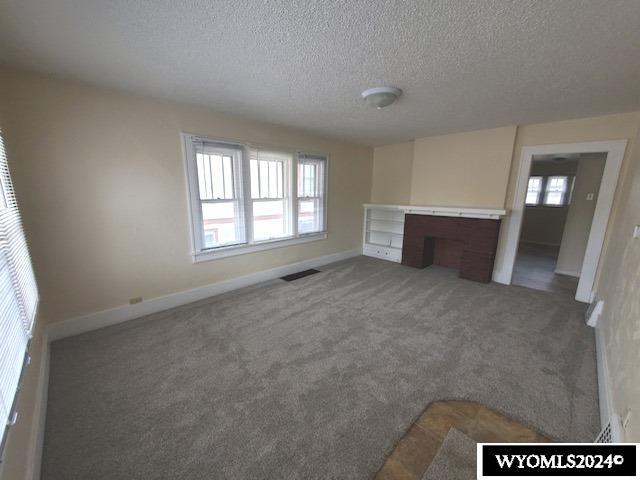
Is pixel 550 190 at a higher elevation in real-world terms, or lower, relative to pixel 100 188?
higher

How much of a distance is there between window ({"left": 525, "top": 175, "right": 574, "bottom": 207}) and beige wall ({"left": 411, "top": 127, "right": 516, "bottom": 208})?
397 centimetres

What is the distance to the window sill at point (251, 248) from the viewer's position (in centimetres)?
328

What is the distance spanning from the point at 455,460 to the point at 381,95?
2766 millimetres

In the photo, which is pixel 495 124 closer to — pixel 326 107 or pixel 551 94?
pixel 551 94

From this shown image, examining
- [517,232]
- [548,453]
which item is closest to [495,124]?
[517,232]

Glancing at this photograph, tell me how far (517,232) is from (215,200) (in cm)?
435

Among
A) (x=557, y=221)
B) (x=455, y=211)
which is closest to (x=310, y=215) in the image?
(x=455, y=211)

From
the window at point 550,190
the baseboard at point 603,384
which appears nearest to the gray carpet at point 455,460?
the baseboard at point 603,384

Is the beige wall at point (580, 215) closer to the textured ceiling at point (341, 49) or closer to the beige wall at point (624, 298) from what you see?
the beige wall at point (624, 298)

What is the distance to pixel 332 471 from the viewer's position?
1.27m

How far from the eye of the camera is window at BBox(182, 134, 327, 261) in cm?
314

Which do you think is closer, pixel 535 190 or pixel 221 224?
pixel 221 224

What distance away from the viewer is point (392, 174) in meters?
5.19

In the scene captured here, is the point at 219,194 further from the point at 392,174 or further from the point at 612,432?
the point at 612,432
